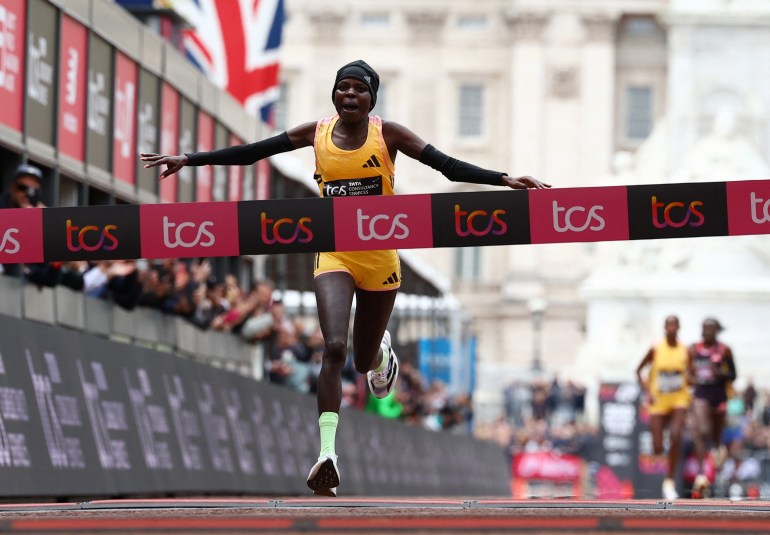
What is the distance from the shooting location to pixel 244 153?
35.8ft

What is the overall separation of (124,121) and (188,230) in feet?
30.3

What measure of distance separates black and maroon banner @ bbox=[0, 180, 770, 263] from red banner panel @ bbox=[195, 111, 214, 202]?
12586 mm

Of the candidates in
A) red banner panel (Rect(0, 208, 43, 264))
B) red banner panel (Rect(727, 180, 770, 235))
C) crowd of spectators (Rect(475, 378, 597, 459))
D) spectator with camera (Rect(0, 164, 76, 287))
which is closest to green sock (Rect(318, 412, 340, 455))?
red banner panel (Rect(0, 208, 43, 264))

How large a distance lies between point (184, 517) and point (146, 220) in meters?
3.54

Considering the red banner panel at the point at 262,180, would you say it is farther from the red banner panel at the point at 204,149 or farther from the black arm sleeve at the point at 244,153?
the black arm sleeve at the point at 244,153

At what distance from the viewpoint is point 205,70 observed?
28266mm

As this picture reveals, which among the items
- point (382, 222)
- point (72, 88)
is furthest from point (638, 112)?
point (382, 222)

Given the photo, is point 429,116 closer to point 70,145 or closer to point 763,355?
point 763,355

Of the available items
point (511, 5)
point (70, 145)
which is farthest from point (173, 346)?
point (511, 5)

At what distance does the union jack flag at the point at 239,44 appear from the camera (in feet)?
90.1

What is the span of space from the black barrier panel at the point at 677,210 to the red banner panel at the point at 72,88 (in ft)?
25.0

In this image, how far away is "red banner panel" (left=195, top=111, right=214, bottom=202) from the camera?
2422cm

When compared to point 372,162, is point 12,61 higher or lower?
higher

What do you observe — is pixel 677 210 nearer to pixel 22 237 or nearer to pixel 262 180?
pixel 22 237
